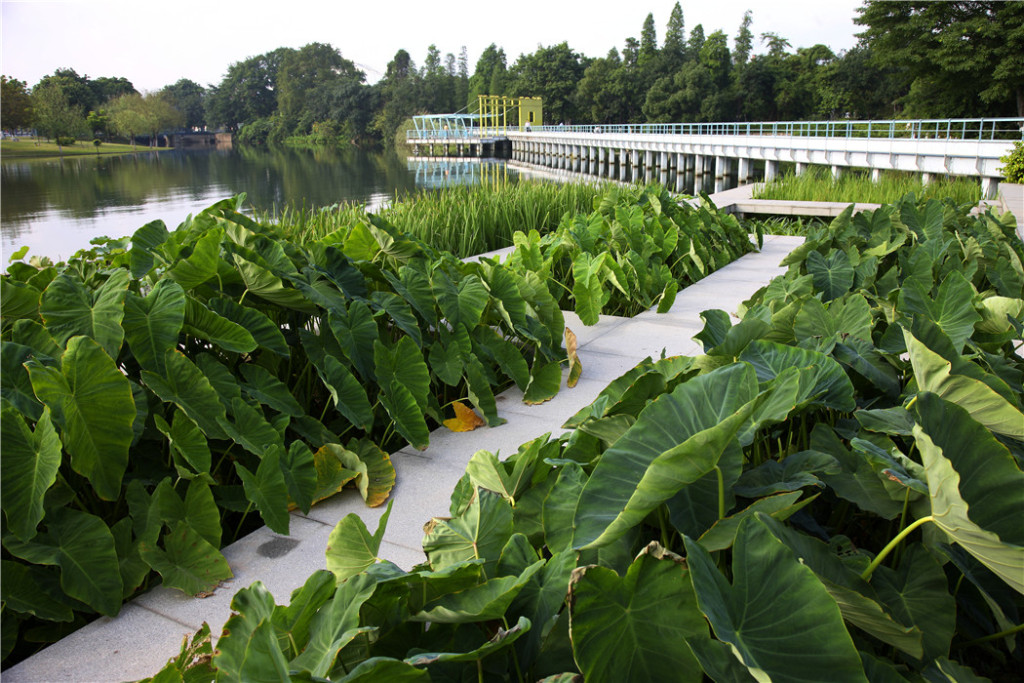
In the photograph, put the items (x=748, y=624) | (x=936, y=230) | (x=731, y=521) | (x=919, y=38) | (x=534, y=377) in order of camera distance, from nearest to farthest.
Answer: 1. (x=748, y=624)
2. (x=731, y=521)
3. (x=534, y=377)
4. (x=936, y=230)
5. (x=919, y=38)

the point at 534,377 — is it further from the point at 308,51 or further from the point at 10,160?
the point at 308,51

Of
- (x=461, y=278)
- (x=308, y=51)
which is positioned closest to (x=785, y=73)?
(x=461, y=278)

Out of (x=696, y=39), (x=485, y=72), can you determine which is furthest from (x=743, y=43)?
(x=485, y=72)

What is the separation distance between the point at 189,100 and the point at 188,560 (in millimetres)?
94820

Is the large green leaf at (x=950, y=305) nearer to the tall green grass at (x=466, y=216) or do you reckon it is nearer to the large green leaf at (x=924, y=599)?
the large green leaf at (x=924, y=599)

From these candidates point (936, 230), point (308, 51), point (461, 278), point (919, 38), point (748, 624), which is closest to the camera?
point (748, 624)

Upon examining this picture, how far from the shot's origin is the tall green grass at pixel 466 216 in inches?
A: 215

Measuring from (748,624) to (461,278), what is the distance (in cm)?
241

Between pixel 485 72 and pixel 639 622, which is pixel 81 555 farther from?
pixel 485 72

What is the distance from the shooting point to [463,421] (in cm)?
254

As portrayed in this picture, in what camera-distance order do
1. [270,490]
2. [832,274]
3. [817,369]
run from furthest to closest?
[832,274]
[270,490]
[817,369]

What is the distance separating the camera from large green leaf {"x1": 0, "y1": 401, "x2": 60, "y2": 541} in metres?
1.51

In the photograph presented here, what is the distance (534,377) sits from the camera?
9.29ft

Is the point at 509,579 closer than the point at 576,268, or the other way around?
the point at 509,579
